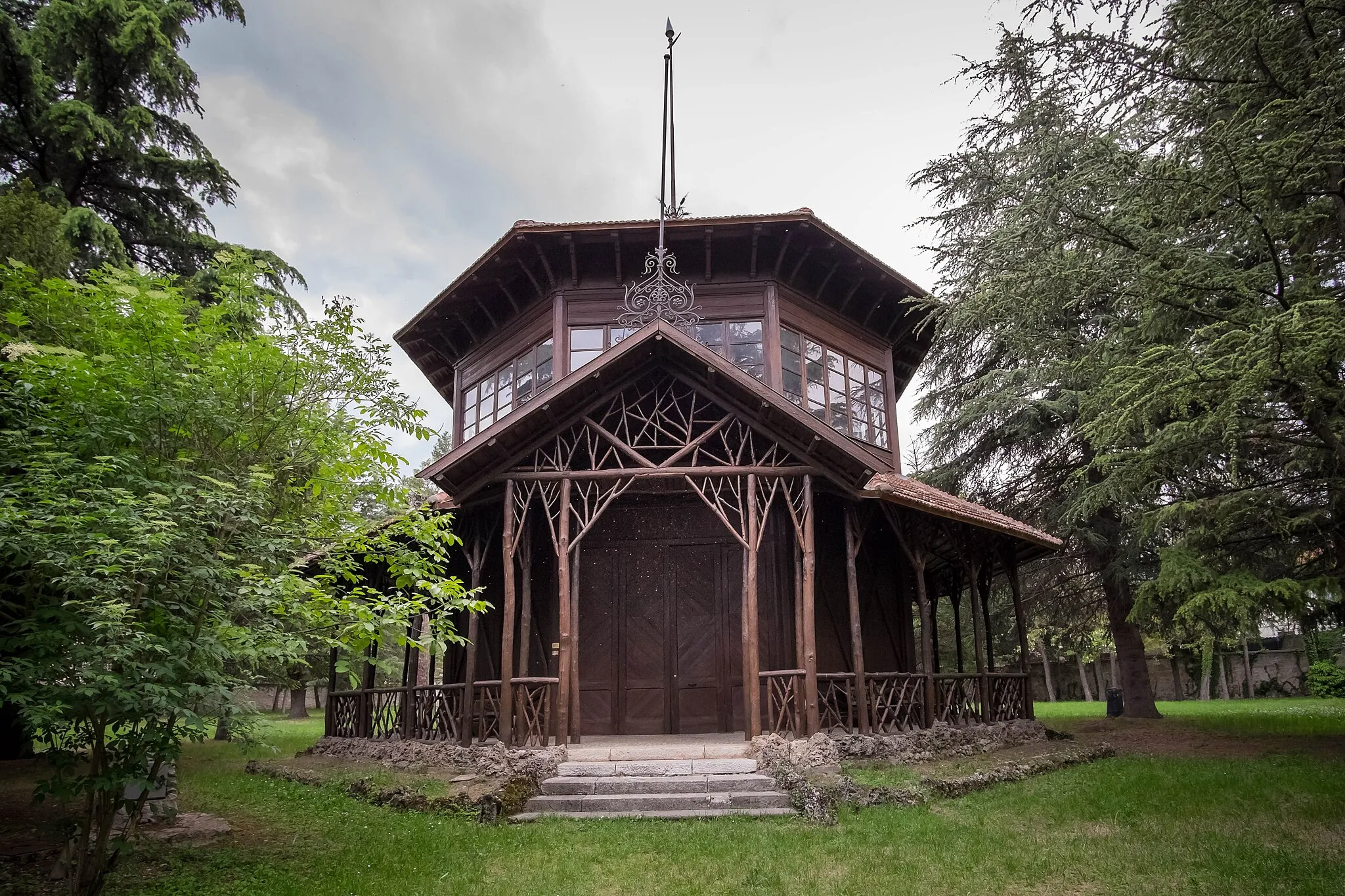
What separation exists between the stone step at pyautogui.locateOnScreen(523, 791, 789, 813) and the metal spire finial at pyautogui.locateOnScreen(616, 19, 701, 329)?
6.39 m

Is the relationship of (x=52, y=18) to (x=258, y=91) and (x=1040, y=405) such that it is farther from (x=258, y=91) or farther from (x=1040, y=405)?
(x=1040, y=405)

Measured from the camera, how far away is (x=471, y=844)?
28.4 feet

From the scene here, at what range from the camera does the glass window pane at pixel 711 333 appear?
16.1 metres

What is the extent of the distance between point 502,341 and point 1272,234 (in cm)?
1342

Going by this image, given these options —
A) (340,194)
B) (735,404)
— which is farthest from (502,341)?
(340,194)

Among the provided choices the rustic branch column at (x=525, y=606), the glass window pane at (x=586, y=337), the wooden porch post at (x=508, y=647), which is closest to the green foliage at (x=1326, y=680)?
the glass window pane at (x=586, y=337)

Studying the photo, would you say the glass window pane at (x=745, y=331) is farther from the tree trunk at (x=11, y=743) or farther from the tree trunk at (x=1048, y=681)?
the tree trunk at (x=1048, y=681)

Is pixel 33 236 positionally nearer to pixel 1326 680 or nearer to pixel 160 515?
pixel 160 515

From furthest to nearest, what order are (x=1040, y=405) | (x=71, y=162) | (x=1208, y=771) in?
(x=1040, y=405)
(x=71, y=162)
(x=1208, y=771)

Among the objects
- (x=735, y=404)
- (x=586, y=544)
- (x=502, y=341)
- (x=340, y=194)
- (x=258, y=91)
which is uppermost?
(x=340, y=194)

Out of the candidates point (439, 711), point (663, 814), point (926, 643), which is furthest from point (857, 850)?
point (439, 711)

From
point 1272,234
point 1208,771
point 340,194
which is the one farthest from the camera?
point 340,194

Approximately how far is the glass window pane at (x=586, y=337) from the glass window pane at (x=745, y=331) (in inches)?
96.1

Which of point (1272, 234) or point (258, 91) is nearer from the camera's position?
point (1272, 234)
